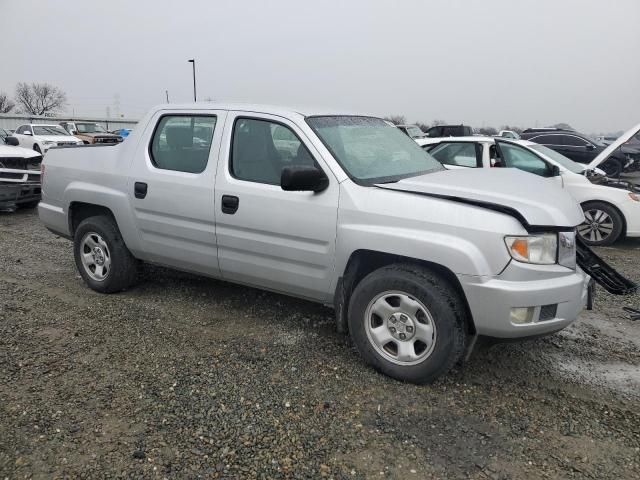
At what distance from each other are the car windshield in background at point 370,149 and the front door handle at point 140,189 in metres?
1.55

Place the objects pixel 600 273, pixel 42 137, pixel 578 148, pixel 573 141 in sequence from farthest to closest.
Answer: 1. pixel 42 137
2. pixel 573 141
3. pixel 578 148
4. pixel 600 273

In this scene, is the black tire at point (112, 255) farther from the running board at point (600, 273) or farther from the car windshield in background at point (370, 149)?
the running board at point (600, 273)

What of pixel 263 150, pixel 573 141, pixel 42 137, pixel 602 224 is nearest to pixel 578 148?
pixel 573 141

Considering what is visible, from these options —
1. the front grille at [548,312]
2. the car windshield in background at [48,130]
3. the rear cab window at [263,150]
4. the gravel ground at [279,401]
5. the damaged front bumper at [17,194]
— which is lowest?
the gravel ground at [279,401]

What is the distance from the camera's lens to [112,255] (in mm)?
4699

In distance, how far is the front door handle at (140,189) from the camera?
4.31m

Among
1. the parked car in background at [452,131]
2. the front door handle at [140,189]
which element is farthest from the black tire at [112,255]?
the parked car in background at [452,131]

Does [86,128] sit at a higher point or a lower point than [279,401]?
higher

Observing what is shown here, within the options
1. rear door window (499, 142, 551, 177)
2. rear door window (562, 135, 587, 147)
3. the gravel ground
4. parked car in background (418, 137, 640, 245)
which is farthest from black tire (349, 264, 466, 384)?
rear door window (562, 135, 587, 147)

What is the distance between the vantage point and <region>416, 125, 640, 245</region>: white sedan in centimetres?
718

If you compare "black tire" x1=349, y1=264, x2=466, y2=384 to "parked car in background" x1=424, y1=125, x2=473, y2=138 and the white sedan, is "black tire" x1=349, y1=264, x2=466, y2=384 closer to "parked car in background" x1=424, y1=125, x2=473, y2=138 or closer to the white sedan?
the white sedan

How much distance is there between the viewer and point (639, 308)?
4762 millimetres

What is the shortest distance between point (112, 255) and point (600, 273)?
4.08 meters

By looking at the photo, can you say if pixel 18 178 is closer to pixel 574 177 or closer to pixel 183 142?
pixel 183 142
